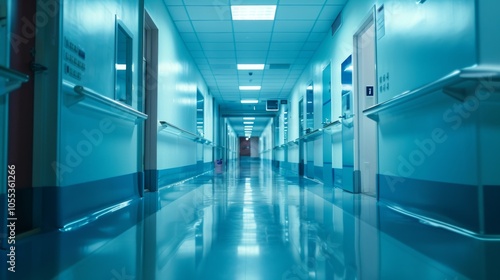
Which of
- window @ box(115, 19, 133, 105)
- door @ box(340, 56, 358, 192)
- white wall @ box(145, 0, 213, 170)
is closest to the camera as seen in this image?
window @ box(115, 19, 133, 105)

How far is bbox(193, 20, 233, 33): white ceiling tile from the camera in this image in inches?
231

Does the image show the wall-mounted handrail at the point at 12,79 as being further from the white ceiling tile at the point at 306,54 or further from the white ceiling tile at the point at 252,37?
the white ceiling tile at the point at 306,54

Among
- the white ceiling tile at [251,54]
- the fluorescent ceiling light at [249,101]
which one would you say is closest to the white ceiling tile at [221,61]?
the white ceiling tile at [251,54]

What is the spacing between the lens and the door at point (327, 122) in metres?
6.21

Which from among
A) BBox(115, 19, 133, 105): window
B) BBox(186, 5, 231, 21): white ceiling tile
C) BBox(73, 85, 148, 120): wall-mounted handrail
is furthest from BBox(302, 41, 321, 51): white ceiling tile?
BBox(73, 85, 148, 120): wall-mounted handrail

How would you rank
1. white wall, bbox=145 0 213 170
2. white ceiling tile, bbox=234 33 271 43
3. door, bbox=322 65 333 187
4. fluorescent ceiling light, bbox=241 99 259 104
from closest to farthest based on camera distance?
1. white wall, bbox=145 0 213 170
2. door, bbox=322 65 333 187
3. white ceiling tile, bbox=234 33 271 43
4. fluorescent ceiling light, bbox=241 99 259 104

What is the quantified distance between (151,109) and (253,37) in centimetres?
281

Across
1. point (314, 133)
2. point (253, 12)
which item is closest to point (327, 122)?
point (314, 133)

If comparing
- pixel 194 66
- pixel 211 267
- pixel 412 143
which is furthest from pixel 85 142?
pixel 194 66

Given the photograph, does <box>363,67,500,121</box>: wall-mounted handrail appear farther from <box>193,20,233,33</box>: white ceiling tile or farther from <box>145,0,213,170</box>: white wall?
<box>193,20,233,33</box>: white ceiling tile

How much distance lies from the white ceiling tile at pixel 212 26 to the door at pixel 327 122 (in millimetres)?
2134

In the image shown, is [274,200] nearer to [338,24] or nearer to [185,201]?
[185,201]

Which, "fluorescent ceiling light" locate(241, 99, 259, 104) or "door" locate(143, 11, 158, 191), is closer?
"door" locate(143, 11, 158, 191)

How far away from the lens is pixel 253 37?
21.7 ft
